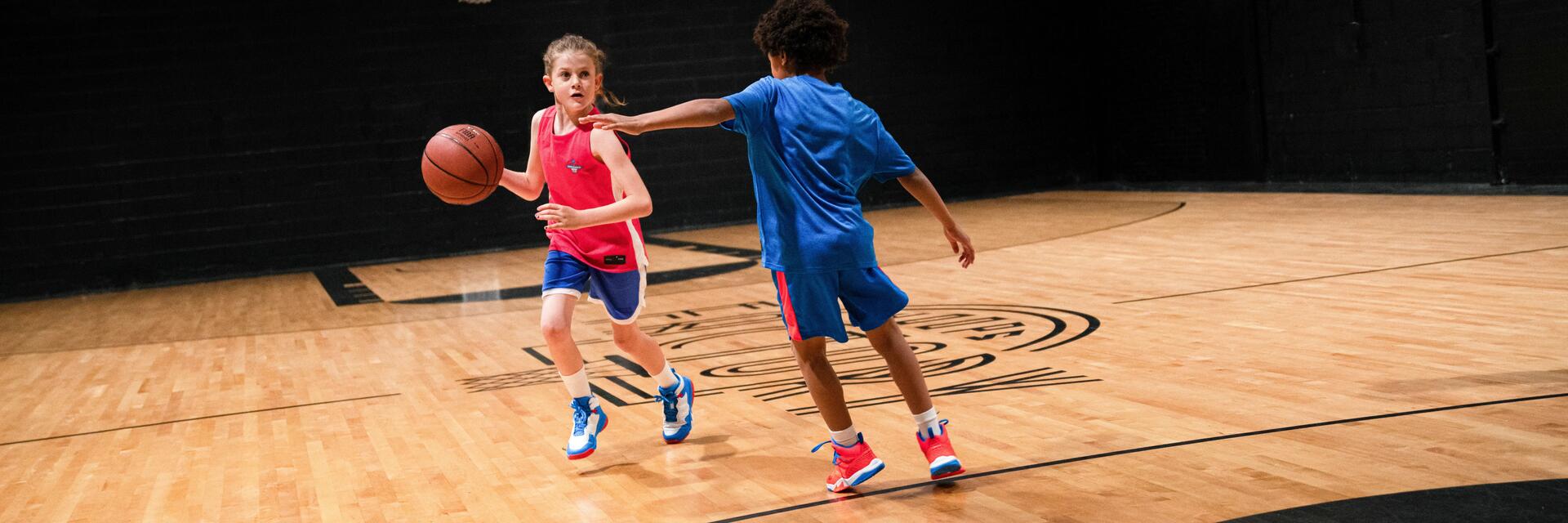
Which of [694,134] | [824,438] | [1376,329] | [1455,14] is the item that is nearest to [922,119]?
[694,134]

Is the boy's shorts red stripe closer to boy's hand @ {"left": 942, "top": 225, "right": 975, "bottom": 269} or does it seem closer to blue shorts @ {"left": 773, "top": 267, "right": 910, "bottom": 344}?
blue shorts @ {"left": 773, "top": 267, "right": 910, "bottom": 344}

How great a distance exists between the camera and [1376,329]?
4.42 m

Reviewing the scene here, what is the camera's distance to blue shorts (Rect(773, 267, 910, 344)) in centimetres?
285

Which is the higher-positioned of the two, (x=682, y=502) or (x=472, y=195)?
(x=472, y=195)

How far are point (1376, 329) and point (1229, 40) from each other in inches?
307

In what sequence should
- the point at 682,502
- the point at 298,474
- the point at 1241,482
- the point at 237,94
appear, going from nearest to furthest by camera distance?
the point at 1241,482
the point at 682,502
the point at 298,474
the point at 237,94

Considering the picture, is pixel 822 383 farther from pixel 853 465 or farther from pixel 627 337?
pixel 627 337

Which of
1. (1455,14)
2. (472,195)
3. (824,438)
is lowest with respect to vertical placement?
(824,438)

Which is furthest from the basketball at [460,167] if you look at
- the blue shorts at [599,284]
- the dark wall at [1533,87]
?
the dark wall at [1533,87]

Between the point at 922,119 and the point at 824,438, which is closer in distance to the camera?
the point at 824,438

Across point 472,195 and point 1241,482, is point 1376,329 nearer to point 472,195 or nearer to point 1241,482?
point 1241,482

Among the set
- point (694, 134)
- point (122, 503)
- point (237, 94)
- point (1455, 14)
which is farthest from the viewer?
point (694, 134)

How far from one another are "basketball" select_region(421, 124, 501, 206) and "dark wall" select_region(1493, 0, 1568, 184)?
7682 millimetres

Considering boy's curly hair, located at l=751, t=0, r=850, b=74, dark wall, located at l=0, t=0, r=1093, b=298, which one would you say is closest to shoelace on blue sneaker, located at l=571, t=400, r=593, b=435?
boy's curly hair, located at l=751, t=0, r=850, b=74
